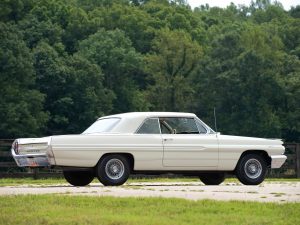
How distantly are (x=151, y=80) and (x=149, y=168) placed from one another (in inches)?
3096

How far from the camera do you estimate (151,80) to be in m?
97.0

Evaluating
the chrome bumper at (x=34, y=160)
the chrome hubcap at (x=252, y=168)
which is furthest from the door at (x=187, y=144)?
the chrome bumper at (x=34, y=160)

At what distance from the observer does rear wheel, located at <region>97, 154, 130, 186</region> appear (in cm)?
1805

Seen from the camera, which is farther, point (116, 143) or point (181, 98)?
point (181, 98)

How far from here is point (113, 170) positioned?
18.2 metres

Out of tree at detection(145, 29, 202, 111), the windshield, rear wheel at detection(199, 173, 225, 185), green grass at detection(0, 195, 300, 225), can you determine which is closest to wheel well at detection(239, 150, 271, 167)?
rear wheel at detection(199, 173, 225, 185)

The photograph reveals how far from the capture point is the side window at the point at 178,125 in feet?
62.5

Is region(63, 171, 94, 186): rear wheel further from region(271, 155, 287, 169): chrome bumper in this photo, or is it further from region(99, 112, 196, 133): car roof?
region(271, 155, 287, 169): chrome bumper

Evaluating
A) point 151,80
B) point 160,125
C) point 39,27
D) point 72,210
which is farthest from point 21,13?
point 72,210

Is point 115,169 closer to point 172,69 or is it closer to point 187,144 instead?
point 187,144

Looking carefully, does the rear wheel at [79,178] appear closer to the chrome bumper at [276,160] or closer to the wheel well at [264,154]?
the wheel well at [264,154]

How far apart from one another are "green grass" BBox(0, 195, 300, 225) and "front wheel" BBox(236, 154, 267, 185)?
621 cm

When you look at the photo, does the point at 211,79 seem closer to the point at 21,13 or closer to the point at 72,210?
the point at 21,13

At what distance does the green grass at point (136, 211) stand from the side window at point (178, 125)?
5484mm
